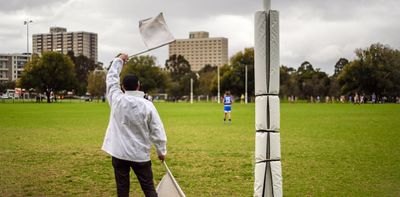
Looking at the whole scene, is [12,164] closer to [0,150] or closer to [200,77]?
[0,150]

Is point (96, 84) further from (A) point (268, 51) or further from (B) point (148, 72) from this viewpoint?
(A) point (268, 51)

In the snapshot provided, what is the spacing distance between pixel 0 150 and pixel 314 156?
31.9 ft

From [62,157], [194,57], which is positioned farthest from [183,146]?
[194,57]

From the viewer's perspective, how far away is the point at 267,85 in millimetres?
6641

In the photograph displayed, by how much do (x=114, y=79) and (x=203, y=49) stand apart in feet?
586

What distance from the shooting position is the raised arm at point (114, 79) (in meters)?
6.33

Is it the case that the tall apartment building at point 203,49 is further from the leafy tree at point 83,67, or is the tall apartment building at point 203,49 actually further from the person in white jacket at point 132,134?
the person in white jacket at point 132,134

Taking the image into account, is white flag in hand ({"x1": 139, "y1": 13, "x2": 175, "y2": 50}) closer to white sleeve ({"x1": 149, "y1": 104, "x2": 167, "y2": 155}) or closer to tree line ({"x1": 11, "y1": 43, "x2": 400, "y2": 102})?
white sleeve ({"x1": 149, "y1": 104, "x2": 167, "y2": 155})

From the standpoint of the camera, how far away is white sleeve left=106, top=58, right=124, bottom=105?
632 centimetres

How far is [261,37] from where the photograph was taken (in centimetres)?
663

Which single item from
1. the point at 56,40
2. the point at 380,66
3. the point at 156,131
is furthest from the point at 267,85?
the point at 56,40

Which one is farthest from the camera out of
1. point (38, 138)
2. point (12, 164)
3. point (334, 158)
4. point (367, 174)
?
point (38, 138)

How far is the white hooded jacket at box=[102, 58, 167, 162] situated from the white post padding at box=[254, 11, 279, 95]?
1615 mm

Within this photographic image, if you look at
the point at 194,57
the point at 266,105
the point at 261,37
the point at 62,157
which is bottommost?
the point at 62,157
